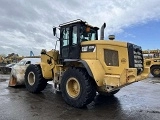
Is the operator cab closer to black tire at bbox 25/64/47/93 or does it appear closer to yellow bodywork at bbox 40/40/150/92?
yellow bodywork at bbox 40/40/150/92

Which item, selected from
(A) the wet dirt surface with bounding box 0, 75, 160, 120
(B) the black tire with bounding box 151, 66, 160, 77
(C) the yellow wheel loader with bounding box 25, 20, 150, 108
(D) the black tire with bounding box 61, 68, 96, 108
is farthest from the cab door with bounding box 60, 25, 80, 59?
(B) the black tire with bounding box 151, 66, 160, 77

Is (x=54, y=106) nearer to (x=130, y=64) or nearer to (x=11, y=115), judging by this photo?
(x=11, y=115)

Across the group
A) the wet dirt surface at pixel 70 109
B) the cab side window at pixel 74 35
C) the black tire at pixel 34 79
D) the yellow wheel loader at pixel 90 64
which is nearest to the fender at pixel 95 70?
the yellow wheel loader at pixel 90 64

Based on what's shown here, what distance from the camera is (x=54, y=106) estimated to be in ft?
22.0

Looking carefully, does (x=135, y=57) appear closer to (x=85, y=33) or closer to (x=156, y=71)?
(x=85, y=33)

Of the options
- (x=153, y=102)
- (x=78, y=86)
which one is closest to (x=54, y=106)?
(x=78, y=86)

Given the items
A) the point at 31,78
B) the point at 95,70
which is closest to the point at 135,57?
the point at 95,70

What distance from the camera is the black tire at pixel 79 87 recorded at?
20.6 feet

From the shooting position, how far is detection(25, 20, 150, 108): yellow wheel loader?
622cm

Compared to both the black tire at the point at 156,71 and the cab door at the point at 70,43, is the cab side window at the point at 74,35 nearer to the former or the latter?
Answer: the cab door at the point at 70,43

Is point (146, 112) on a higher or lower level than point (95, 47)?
lower

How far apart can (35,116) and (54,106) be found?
1.20 m

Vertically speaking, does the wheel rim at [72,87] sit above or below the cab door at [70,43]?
below

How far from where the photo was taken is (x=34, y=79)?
878 centimetres
